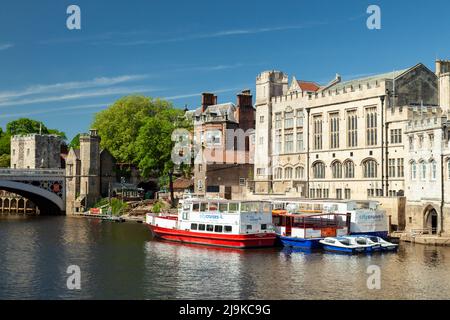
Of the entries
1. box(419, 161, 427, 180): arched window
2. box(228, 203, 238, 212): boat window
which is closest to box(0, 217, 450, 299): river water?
box(228, 203, 238, 212): boat window

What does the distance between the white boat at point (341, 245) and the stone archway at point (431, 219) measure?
9702 millimetres

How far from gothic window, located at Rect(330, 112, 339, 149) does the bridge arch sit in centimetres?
5462

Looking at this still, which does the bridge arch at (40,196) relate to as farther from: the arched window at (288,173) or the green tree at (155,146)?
the arched window at (288,173)

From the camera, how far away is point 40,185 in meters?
111

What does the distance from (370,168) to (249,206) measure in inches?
708

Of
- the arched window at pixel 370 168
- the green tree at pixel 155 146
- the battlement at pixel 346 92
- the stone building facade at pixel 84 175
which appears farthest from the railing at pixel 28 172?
the arched window at pixel 370 168

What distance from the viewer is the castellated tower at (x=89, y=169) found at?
112500 mm

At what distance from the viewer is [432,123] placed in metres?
61.2

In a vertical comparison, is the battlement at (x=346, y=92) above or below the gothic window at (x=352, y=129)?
above

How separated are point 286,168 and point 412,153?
76.2ft

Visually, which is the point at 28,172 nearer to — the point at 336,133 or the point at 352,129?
the point at 336,133

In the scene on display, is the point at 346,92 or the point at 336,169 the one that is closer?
the point at 346,92

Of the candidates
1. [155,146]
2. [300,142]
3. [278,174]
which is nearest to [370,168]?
[300,142]

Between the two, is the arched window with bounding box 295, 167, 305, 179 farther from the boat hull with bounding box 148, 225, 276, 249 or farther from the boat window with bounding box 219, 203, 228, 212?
the boat hull with bounding box 148, 225, 276, 249
